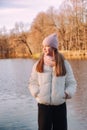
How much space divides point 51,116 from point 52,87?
0.34 metres

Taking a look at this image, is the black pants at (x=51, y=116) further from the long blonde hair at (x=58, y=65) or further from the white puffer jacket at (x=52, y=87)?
the long blonde hair at (x=58, y=65)

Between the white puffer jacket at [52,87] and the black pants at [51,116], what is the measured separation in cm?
7

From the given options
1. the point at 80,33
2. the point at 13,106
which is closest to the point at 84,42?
the point at 80,33

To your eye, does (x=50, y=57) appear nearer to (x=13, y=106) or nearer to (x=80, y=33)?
(x=13, y=106)

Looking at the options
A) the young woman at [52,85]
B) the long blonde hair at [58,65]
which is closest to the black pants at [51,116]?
the young woman at [52,85]

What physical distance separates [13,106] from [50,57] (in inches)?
296

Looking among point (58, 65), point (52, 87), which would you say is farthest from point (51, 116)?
point (58, 65)

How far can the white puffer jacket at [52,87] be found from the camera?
14.2ft

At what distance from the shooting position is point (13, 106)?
11.8 metres

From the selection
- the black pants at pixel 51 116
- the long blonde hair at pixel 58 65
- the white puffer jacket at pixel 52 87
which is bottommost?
the black pants at pixel 51 116

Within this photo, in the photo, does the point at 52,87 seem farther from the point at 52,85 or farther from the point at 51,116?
the point at 51,116

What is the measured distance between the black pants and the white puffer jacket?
7cm

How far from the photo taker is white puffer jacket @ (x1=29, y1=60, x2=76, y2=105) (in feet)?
14.2

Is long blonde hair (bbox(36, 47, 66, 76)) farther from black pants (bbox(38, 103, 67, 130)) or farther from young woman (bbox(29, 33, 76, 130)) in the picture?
black pants (bbox(38, 103, 67, 130))
